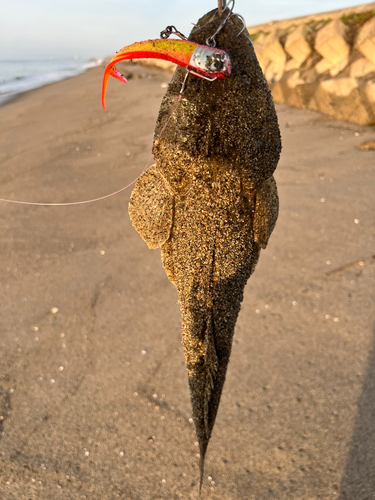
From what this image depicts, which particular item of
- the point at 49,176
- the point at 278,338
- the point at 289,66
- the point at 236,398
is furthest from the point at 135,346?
the point at 289,66

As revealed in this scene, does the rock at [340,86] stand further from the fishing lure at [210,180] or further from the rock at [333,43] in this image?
the fishing lure at [210,180]

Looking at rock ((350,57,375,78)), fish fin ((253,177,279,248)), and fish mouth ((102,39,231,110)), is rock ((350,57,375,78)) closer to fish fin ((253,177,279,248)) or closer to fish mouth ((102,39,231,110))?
fish fin ((253,177,279,248))

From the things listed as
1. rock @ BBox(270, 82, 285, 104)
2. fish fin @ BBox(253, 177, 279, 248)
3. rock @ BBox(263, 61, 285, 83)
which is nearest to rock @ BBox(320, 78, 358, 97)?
rock @ BBox(270, 82, 285, 104)

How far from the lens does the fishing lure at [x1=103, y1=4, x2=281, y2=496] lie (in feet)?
3.61

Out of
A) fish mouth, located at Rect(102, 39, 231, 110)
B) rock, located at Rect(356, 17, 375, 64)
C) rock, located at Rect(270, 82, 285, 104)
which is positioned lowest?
rock, located at Rect(270, 82, 285, 104)

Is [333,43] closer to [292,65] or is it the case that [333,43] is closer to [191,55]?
[292,65]

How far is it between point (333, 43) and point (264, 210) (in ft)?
23.9

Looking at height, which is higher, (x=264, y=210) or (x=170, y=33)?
(x=170, y=33)

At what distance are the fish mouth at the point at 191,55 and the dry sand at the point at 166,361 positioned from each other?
227 centimetres

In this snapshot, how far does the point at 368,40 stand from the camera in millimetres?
6359

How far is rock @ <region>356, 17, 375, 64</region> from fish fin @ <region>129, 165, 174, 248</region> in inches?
267

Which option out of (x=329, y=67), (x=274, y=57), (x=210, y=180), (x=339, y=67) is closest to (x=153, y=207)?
(x=210, y=180)

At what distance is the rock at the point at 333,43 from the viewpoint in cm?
682

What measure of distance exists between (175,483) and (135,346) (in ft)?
3.55
